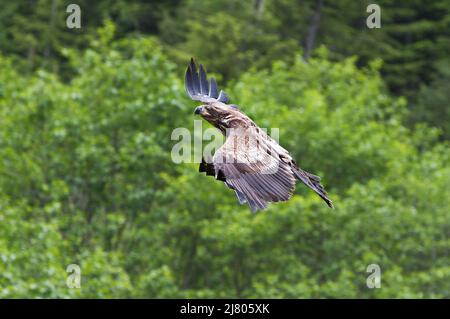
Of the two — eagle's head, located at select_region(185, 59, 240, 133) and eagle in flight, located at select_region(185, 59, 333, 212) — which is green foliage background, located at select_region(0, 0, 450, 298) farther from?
eagle in flight, located at select_region(185, 59, 333, 212)

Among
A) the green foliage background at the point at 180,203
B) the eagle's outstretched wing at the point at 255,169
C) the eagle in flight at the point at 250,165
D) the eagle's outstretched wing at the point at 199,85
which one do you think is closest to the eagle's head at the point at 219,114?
the eagle in flight at the point at 250,165

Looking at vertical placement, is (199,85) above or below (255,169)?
above

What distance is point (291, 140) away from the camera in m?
28.8

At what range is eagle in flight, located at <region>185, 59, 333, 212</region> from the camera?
33.8 feet

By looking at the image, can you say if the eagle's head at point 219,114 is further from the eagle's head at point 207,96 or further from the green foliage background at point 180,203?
the green foliage background at point 180,203

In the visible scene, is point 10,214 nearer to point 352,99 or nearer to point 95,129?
point 95,129

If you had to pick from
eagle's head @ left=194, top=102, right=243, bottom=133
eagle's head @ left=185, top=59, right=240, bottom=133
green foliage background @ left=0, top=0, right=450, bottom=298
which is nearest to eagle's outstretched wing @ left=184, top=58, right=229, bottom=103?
eagle's head @ left=185, top=59, right=240, bottom=133

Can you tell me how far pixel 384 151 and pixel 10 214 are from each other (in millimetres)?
10968

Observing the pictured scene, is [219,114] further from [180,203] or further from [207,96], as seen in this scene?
[180,203]

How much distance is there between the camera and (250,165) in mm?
10523

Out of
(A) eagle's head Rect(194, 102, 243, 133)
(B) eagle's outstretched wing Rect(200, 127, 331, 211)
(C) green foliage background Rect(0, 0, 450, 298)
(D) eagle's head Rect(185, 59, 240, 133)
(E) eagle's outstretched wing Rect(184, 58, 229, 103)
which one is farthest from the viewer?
(C) green foliage background Rect(0, 0, 450, 298)

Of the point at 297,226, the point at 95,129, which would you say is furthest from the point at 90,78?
the point at 297,226

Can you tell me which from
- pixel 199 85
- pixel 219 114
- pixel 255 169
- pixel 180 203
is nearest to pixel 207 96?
pixel 199 85

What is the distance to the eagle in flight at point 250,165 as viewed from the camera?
10.3 metres
